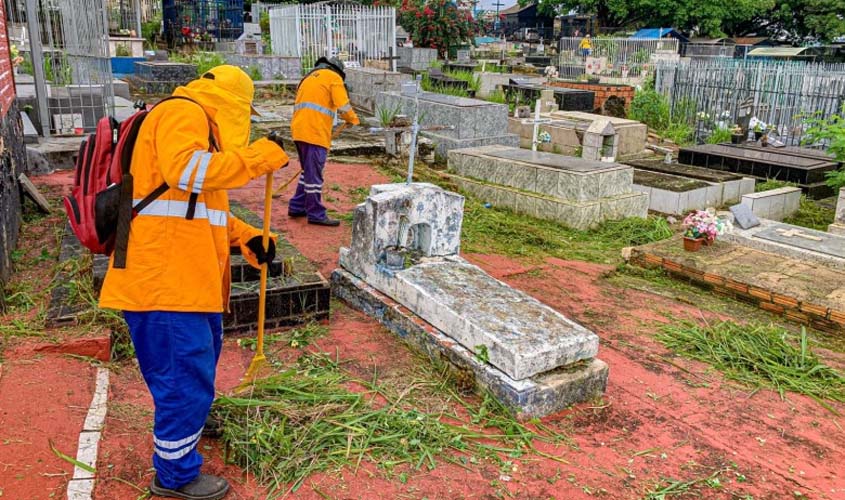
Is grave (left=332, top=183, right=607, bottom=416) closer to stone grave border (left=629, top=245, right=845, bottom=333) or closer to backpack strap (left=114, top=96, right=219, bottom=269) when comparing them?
backpack strap (left=114, top=96, right=219, bottom=269)

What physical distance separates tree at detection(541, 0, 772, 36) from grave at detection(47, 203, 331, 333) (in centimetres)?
4102

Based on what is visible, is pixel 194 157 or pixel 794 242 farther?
pixel 794 242

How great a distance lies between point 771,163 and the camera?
34.6ft

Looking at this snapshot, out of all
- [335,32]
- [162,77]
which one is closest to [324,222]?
[162,77]

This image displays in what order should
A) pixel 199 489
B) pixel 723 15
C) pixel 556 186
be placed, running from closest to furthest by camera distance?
pixel 199 489 → pixel 556 186 → pixel 723 15

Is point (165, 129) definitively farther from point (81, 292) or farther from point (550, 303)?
point (550, 303)

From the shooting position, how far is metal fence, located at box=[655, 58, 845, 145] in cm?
1441

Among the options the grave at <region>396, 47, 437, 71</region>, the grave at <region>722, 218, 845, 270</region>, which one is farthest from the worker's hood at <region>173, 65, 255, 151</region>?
the grave at <region>396, 47, 437, 71</region>

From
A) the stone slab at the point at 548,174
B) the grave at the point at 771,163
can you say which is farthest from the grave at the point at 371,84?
the grave at the point at 771,163

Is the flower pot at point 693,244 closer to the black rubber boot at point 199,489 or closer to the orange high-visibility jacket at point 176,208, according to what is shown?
the orange high-visibility jacket at point 176,208

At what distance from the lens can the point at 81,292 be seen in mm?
4465

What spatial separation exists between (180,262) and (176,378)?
1.52ft

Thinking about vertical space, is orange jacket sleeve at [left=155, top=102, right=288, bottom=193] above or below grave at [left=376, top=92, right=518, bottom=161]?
above

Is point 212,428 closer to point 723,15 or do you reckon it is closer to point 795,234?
point 795,234
